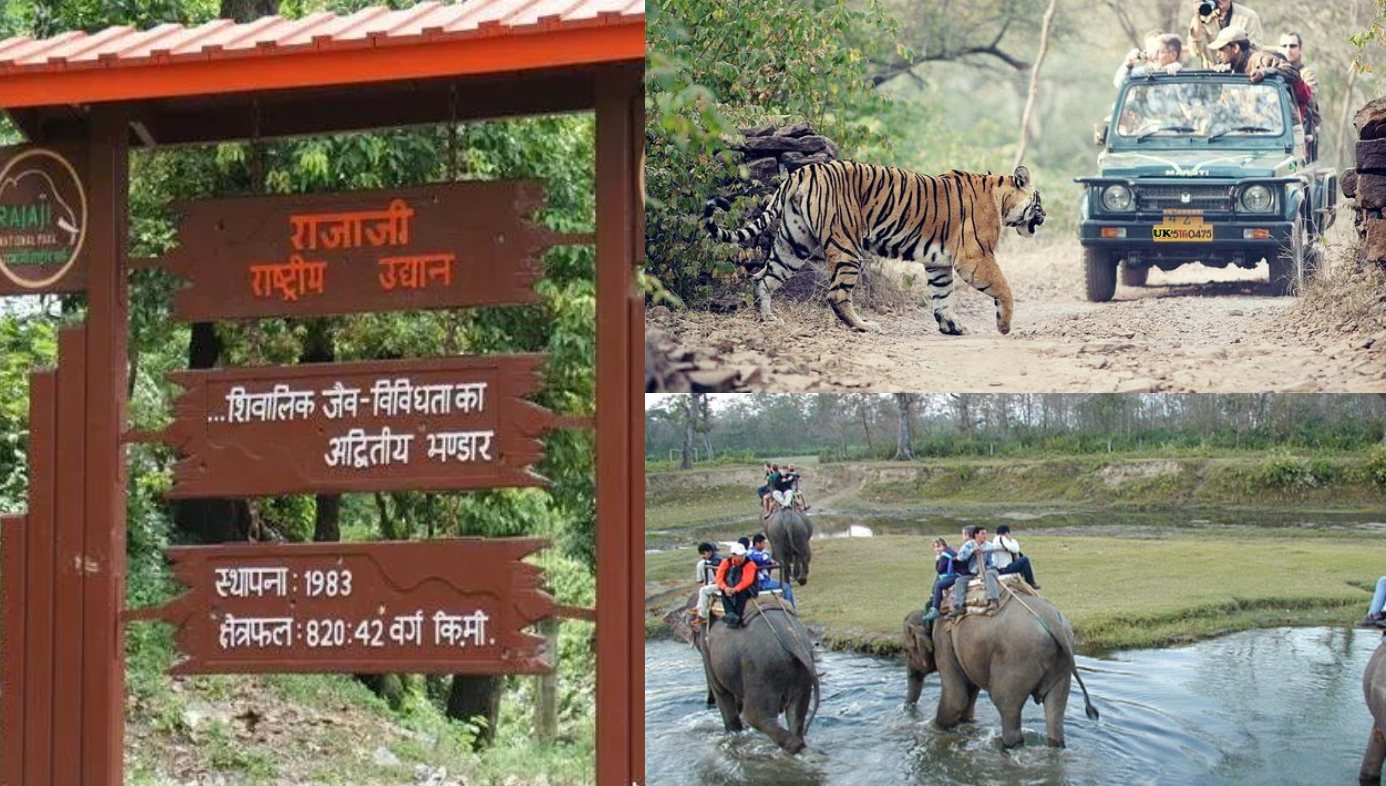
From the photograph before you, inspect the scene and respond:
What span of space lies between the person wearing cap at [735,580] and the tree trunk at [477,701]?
708cm

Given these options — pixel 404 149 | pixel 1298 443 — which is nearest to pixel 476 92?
pixel 1298 443

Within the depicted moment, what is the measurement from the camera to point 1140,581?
7.08 m

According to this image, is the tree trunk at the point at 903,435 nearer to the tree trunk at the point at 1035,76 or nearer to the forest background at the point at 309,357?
the tree trunk at the point at 1035,76

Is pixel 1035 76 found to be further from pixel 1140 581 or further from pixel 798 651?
pixel 798 651

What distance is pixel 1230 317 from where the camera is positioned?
667cm

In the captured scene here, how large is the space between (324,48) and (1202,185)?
11.8ft

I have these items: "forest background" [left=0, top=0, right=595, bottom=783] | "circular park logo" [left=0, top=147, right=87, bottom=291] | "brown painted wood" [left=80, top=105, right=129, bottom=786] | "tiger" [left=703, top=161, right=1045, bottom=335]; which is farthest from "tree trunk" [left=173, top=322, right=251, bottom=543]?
"tiger" [left=703, top=161, right=1045, bottom=335]

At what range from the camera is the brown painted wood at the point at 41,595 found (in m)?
6.64

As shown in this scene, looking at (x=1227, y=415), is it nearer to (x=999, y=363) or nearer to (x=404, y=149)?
(x=999, y=363)

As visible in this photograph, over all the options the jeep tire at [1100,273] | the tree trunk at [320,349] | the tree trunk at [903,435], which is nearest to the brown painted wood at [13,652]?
the tree trunk at [903,435]

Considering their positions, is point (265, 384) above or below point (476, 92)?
below

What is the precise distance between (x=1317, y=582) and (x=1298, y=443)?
59cm

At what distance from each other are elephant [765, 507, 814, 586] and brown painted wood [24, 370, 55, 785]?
287cm

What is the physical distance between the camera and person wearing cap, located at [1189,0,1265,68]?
6.73 meters
